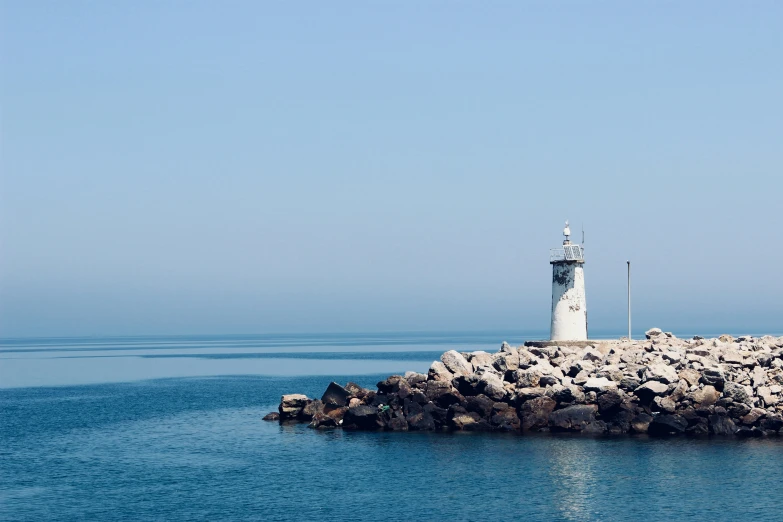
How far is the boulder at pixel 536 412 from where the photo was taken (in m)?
39.6

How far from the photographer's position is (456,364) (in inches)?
1735

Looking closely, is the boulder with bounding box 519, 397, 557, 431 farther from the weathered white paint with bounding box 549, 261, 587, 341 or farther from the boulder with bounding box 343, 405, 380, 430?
the weathered white paint with bounding box 549, 261, 587, 341

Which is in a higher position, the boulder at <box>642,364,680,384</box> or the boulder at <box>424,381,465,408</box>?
the boulder at <box>642,364,680,384</box>

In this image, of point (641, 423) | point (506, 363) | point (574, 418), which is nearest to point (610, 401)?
point (641, 423)

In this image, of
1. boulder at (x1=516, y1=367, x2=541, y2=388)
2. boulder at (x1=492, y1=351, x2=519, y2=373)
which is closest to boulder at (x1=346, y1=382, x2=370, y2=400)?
boulder at (x1=492, y1=351, x2=519, y2=373)

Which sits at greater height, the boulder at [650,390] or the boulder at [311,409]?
the boulder at [650,390]

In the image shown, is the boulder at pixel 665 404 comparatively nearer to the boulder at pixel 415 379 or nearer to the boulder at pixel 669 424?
the boulder at pixel 669 424

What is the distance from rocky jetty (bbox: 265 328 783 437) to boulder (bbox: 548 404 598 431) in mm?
43

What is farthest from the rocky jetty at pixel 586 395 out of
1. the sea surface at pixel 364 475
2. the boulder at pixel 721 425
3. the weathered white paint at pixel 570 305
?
the weathered white paint at pixel 570 305

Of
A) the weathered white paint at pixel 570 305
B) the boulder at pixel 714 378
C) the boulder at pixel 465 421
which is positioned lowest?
the boulder at pixel 465 421

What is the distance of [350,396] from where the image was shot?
149 ft

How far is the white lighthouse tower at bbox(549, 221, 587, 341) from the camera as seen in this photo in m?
49.9

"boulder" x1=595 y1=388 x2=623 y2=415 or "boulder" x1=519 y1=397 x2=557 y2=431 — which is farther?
"boulder" x1=519 y1=397 x2=557 y2=431

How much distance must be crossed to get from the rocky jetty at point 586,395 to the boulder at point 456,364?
0.18ft
